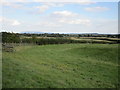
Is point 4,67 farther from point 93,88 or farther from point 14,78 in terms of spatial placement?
point 93,88

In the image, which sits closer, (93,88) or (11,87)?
(11,87)

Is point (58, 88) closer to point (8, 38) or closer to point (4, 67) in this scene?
point (4, 67)

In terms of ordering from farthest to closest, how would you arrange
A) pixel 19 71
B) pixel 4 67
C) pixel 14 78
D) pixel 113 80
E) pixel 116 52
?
pixel 116 52 < pixel 113 80 < pixel 4 67 < pixel 19 71 < pixel 14 78

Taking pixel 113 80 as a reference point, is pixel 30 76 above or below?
above

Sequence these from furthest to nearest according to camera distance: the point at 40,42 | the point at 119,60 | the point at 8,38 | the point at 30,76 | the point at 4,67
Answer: the point at 40,42, the point at 8,38, the point at 119,60, the point at 4,67, the point at 30,76

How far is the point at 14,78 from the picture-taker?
37.6ft

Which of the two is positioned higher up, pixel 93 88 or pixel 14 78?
pixel 14 78

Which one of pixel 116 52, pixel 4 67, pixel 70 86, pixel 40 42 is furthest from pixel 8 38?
pixel 70 86

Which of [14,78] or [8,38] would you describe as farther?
[8,38]

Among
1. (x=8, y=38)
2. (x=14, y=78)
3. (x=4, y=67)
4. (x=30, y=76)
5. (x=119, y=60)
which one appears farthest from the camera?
(x=8, y=38)

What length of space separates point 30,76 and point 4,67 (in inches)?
118

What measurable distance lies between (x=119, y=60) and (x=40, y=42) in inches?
2369

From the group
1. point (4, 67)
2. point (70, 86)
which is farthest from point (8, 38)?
point (70, 86)

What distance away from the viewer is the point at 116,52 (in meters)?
31.1
